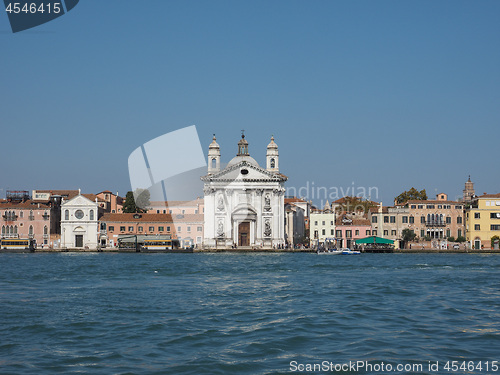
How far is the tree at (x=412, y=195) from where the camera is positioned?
6962cm

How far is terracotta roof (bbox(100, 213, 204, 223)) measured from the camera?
206 feet

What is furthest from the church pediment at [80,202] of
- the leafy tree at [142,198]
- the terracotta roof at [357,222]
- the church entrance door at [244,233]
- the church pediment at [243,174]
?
the terracotta roof at [357,222]

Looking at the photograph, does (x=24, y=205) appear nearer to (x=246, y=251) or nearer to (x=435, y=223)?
(x=246, y=251)

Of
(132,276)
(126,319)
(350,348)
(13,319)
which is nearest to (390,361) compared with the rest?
(350,348)

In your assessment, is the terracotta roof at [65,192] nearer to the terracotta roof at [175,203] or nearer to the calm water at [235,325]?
the terracotta roof at [175,203]

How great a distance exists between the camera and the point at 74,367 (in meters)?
9.44

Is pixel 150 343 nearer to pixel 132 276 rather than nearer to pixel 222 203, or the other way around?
pixel 132 276

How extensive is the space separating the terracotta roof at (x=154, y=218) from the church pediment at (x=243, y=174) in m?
4.83

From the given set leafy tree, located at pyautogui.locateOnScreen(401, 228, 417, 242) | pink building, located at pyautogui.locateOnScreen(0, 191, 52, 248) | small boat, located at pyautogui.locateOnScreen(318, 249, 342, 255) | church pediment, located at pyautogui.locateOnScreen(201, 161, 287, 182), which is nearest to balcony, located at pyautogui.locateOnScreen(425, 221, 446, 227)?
leafy tree, located at pyautogui.locateOnScreen(401, 228, 417, 242)

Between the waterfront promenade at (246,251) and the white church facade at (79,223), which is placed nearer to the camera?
the waterfront promenade at (246,251)

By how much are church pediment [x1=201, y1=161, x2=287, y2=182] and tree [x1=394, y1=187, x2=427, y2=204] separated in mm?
17801

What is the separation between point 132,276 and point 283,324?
45.4 feet

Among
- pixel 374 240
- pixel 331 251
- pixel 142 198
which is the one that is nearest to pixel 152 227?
pixel 142 198

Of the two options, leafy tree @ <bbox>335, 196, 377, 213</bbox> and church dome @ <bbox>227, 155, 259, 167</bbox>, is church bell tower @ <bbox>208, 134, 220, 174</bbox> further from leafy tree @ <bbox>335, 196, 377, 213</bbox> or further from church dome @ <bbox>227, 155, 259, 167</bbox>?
leafy tree @ <bbox>335, 196, 377, 213</bbox>
